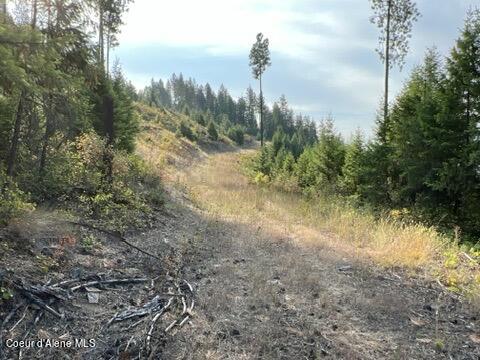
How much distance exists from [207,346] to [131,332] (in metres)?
0.78

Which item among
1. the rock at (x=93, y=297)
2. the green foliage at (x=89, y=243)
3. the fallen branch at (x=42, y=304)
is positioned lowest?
the rock at (x=93, y=297)

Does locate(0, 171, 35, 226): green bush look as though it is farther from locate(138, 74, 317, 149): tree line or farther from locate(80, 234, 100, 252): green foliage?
locate(138, 74, 317, 149): tree line

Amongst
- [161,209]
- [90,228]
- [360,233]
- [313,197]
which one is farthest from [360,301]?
[313,197]

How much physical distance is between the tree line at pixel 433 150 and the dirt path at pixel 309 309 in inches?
219

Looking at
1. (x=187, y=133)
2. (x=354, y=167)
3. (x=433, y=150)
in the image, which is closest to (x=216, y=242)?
(x=433, y=150)

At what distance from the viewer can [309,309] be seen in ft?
17.3

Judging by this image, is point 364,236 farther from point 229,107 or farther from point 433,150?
point 229,107

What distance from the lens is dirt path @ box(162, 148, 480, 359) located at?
4.35 metres

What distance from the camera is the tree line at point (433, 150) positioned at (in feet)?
38.4

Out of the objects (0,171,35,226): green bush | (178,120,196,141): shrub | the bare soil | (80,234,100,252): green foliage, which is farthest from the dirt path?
(178,120,196,141): shrub

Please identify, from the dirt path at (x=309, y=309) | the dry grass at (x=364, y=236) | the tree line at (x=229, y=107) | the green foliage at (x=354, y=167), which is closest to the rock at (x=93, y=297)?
the dirt path at (x=309, y=309)

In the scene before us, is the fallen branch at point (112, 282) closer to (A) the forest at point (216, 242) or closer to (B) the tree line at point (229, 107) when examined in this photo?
(A) the forest at point (216, 242)

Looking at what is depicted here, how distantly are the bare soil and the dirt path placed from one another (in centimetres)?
1

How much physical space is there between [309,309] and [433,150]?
894cm
